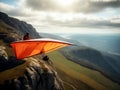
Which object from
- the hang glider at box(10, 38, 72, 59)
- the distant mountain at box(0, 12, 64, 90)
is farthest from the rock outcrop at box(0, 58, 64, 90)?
the hang glider at box(10, 38, 72, 59)

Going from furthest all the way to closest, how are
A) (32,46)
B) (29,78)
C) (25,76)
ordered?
1. (29,78)
2. (25,76)
3. (32,46)

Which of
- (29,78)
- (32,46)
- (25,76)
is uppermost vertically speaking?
(32,46)

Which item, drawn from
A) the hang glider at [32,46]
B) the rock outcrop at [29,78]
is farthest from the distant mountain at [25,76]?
the hang glider at [32,46]

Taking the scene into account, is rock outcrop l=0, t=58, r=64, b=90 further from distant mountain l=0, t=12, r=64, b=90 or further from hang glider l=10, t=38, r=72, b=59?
hang glider l=10, t=38, r=72, b=59

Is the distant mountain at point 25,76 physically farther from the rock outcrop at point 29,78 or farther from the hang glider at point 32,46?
the hang glider at point 32,46

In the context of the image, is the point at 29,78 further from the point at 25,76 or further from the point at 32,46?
the point at 32,46

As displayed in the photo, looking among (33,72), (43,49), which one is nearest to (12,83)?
(33,72)

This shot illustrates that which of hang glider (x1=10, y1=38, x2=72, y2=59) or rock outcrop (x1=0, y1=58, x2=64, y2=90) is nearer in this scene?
hang glider (x1=10, y1=38, x2=72, y2=59)

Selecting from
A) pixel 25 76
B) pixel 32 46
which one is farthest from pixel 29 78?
pixel 32 46
